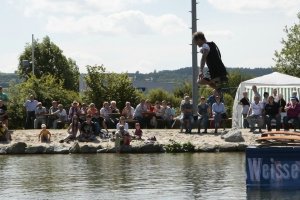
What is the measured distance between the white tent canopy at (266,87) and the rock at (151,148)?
5127mm

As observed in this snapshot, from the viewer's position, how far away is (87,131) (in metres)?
26.1

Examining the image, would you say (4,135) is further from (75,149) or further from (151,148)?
(151,148)

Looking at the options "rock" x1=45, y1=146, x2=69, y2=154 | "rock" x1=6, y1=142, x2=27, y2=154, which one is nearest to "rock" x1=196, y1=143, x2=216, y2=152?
"rock" x1=45, y1=146, x2=69, y2=154

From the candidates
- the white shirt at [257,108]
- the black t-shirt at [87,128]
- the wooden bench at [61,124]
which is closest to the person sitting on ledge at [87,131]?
the black t-shirt at [87,128]

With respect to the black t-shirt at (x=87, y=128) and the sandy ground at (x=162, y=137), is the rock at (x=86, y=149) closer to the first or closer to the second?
the sandy ground at (x=162, y=137)

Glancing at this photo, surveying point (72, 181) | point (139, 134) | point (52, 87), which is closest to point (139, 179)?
point (72, 181)

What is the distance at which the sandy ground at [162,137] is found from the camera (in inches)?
1005

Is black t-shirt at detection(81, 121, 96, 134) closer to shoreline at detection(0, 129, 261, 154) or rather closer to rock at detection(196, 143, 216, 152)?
shoreline at detection(0, 129, 261, 154)

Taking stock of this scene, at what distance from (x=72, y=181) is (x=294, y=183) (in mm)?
5214

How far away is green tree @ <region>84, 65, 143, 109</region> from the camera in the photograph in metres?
37.2

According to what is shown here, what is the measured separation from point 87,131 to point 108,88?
11.7 metres

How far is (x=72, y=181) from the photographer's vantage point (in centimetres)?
1714

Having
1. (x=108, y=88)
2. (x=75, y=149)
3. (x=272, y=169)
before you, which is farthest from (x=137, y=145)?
(x=108, y=88)

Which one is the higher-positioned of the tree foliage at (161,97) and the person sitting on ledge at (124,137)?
the tree foliage at (161,97)
